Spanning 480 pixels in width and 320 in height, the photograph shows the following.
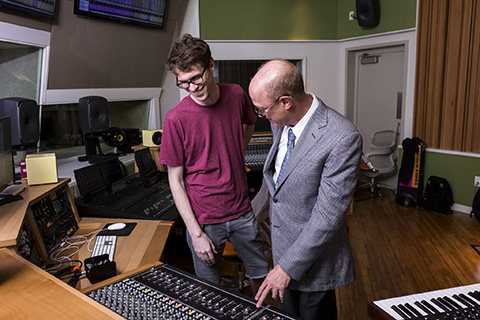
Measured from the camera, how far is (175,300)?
1.29m

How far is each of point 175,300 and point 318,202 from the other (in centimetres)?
59

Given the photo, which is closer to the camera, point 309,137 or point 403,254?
point 309,137

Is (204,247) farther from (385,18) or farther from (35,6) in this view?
(385,18)

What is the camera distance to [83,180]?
7.81 ft

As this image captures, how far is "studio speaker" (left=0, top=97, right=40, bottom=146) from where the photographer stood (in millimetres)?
3018

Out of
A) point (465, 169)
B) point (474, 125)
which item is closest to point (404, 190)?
point (465, 169)

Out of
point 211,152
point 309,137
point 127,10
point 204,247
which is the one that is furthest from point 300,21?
point 309,137

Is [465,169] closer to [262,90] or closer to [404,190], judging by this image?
[404,190]

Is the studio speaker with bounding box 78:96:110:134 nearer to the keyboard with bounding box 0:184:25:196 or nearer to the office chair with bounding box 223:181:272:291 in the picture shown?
the keyboard with bounding box 0:184:25:196

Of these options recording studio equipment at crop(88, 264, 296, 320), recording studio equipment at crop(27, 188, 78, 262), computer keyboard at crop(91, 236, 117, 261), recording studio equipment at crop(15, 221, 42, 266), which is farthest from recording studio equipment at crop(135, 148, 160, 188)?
recording studio equipment at crop(88, 264, 296, 320)

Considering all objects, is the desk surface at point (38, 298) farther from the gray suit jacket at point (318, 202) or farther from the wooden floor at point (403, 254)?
the wooden floor at point (403, 254)

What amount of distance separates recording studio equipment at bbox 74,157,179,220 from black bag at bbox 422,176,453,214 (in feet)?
11.5

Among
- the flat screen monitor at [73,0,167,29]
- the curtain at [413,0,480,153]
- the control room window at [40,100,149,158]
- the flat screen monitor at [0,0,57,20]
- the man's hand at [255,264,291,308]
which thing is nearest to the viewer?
the man's hand at [255,264,291,308]

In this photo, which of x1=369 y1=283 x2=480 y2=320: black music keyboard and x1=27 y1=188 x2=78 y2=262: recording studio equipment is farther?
x1=27 y1=188 x2=78 y2=262: recording studio equipment
